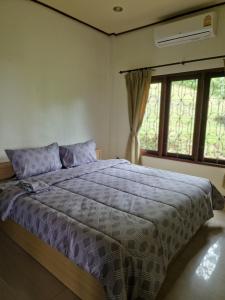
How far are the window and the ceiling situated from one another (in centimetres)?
86

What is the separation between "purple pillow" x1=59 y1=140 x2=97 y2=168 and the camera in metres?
3.05

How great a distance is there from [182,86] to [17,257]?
3094 millimetres

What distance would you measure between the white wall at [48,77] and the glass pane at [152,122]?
2.75 feet

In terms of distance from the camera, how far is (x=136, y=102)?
3723 millimetres

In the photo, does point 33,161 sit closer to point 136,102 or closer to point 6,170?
point 6,170

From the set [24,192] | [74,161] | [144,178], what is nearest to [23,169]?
[24,192]

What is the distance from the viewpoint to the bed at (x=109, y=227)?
4.46 feet

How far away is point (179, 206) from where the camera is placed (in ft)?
6.30

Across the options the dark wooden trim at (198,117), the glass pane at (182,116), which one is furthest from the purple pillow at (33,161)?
the dark wooden trim at (198,117)

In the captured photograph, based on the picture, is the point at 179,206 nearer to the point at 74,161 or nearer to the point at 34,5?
the point at 74,161

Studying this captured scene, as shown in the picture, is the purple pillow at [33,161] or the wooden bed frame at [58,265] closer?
the wooden bed frame at [58,265]

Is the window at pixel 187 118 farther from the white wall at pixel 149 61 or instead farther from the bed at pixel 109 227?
the bed at pixel 109 227

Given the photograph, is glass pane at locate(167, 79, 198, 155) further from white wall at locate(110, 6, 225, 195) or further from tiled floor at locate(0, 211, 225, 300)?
tiled floor at locate(0, 211, 225, 300)

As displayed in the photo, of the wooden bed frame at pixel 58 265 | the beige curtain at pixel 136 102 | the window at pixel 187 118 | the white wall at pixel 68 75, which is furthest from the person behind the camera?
the beige curtain at pixel 136 102
